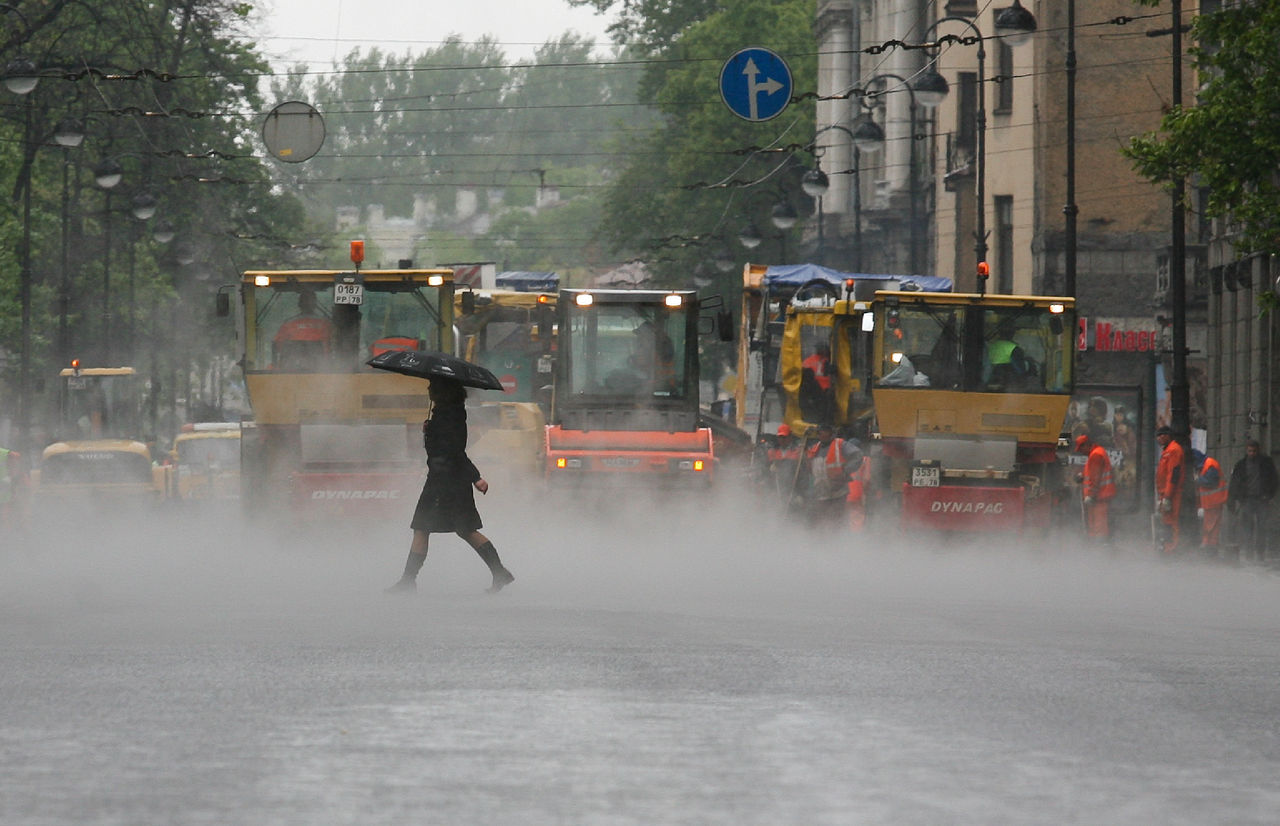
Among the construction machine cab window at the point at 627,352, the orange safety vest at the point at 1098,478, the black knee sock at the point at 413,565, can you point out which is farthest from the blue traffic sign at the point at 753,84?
the black knee sock at the point at 413,565

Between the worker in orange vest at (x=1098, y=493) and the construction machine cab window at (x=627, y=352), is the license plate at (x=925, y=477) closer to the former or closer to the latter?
the construction machine cab window at (x=627, y=352)

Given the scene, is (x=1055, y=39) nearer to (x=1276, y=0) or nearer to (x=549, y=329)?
(x=549, y=329)

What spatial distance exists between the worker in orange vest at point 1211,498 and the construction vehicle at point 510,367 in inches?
329

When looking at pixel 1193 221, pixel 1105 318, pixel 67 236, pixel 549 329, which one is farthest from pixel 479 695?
pixel 67 236

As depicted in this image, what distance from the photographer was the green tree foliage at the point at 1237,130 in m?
23.4

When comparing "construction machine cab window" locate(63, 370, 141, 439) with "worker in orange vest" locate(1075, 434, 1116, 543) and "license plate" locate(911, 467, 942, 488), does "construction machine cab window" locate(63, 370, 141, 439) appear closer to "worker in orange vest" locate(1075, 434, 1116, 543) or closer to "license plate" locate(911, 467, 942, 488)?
"worker in orange vest" locate(1075, 434, 1116, 543)

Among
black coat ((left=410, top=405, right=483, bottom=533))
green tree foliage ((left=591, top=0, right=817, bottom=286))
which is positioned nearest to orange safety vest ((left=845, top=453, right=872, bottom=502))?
black coat ((left=410, top=405, right=483, bottom=533))

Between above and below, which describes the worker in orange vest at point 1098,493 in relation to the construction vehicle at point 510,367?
below

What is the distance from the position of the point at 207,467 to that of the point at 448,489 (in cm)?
2846

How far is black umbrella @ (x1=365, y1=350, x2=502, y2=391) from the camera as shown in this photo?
61.7 feet

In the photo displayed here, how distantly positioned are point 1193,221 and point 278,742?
38324 millimetres

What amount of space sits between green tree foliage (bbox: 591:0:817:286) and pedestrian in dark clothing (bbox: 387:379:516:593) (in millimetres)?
48830

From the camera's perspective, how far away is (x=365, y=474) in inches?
1050

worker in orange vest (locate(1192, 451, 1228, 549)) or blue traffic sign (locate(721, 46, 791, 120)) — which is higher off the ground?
blue traffic sign (locate(721, 46, 791, 120))
